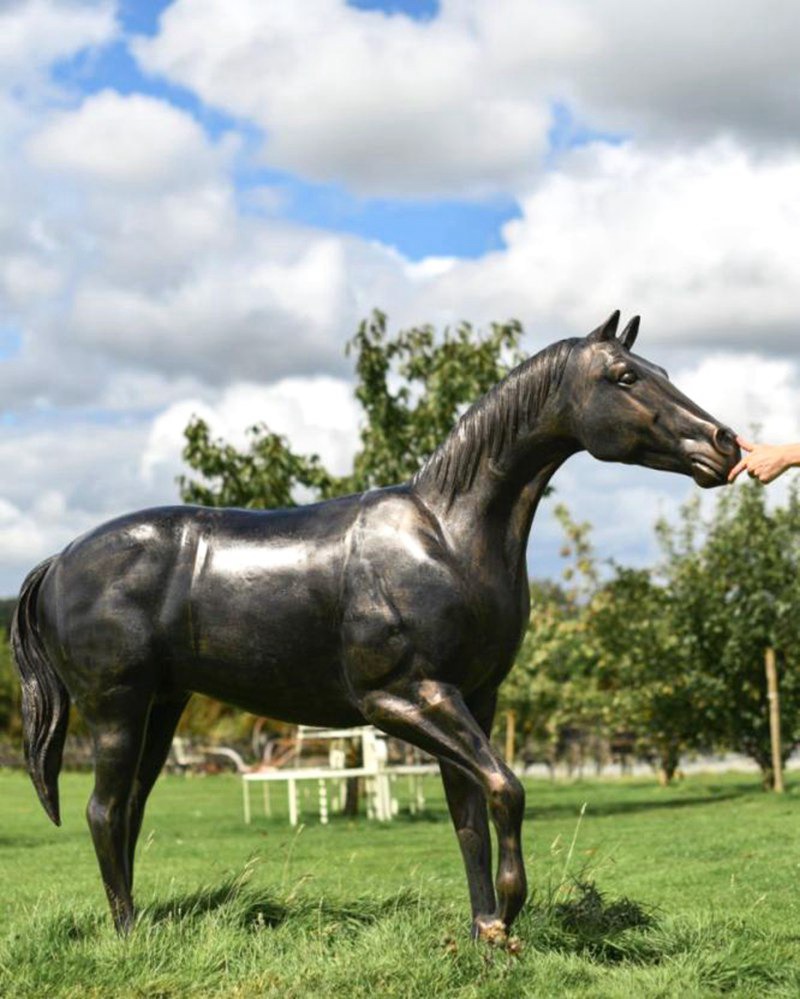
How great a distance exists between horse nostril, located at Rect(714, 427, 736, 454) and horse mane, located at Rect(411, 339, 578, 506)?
683mm

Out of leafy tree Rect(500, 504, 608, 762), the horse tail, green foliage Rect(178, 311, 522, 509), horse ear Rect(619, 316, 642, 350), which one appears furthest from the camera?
leafy tree Rect(500, 504, 608, 762)

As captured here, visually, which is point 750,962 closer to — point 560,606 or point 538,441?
point 538,441

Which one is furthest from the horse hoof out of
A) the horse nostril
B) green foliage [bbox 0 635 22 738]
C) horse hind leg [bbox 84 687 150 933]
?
green foliage [bbox 0 635 22 738]

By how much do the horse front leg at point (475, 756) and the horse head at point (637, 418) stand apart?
119 centimetres

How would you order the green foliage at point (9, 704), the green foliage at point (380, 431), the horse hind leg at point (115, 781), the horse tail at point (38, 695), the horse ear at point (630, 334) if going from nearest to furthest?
the horse ear at point (630, 334) → the horse hind leg at point (115, 781) → the horse tail at point (38, 695) → the green foliage at point (380, 431) → the green foliage at point (9, 704)

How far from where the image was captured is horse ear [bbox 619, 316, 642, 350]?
Result: 5.67 meters

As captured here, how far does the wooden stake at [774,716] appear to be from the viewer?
20891 millimetres

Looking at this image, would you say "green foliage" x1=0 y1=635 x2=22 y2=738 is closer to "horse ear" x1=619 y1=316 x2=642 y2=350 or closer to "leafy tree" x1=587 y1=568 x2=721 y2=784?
"leafy tree" x1=587 y1=568 x2=721 y2=784

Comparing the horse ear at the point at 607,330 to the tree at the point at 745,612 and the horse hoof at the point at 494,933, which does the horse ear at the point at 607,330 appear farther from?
the tree at the point at 745,612

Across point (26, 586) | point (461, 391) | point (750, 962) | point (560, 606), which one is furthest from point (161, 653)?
point (560, 606)

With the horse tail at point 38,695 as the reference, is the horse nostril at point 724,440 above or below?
above

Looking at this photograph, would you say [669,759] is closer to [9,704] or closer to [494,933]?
[494,933]

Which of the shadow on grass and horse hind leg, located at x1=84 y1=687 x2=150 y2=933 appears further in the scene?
horse hind leg, located at x1=84 y1=687 x2=150 y2=933

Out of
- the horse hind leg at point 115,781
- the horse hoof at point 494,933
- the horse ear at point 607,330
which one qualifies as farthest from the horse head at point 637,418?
the horse hind leg at point 115,781
